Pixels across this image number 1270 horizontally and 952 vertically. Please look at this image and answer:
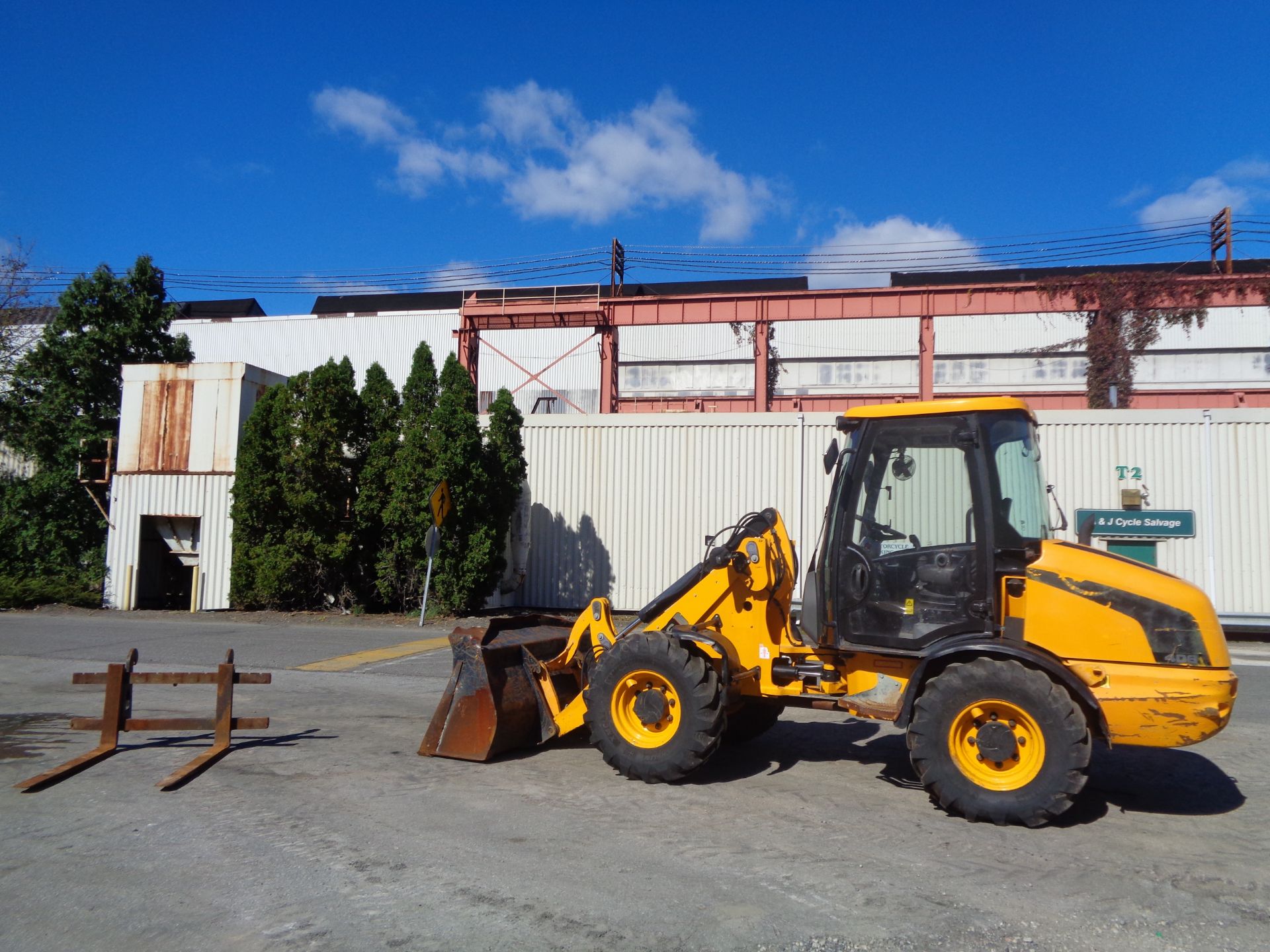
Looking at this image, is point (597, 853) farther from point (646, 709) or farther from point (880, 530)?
point (880, 530)

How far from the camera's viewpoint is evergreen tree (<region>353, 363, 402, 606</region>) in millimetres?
18078

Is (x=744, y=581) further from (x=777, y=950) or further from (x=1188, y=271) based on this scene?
(x=1188, y=271)

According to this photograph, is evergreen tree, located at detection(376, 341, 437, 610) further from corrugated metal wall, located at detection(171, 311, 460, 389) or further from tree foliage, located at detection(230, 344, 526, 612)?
corrugated metal wall, located at detection(171, 311, 460, 389)

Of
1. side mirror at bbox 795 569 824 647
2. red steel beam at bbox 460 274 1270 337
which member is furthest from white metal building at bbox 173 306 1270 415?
side mirror at bbox 795 569 824 647

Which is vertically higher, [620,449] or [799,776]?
[620,449]

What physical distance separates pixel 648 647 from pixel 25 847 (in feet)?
11.9

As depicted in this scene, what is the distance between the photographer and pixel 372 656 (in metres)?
12.6

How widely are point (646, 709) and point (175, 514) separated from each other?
53.4 feet

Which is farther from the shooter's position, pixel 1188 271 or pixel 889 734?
pixel 1188 271

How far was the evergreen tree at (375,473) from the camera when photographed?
1808cm

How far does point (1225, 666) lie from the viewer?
5.23m

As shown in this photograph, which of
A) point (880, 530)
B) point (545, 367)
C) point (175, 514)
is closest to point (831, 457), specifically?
point (880, 530)

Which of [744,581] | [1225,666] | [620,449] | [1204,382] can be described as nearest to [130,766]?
[744,581]

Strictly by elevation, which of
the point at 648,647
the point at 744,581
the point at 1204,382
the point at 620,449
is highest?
the point at 1204,382
